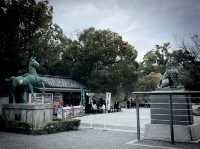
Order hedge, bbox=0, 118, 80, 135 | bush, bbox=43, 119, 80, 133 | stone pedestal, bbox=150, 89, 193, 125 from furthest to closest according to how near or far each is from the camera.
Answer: bush, bbox=43, 119, 80, 133 < hedge, bbox=0, 118, 80, 135 < stone pedestal, bbox=150, 89, 193, 125

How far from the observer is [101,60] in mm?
31438

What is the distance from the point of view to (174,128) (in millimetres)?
10211

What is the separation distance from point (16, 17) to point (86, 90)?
14653 mm

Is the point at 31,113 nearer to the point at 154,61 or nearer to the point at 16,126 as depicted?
the point at 16,126

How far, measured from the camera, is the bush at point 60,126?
1284cm

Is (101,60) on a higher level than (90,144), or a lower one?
higher

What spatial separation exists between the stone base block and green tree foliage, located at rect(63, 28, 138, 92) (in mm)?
18601

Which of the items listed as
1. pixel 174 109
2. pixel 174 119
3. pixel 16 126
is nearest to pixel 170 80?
pixel 174 109

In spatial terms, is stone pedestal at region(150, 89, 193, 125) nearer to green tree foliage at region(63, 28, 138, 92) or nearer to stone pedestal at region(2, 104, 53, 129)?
stone pedestal at region(2, 104, 53, 129)

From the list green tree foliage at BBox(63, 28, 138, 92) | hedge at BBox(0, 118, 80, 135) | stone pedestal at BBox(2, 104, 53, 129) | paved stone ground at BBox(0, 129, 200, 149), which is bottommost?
paved stone ground at BBox(0, 129, 200, 149)

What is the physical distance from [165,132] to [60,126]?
5826 millimetres

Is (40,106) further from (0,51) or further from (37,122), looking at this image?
(0,51)

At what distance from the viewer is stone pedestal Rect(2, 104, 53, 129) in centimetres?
1368

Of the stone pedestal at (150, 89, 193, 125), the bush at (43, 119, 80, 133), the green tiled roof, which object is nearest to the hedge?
the bush at (43, 119, 80, 133)
